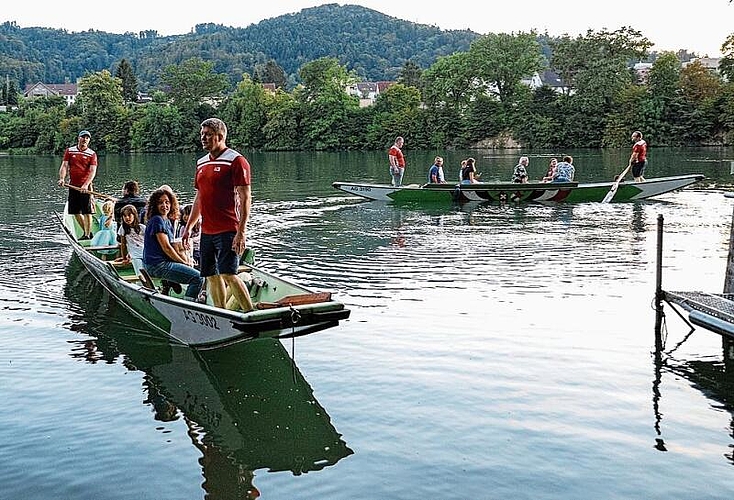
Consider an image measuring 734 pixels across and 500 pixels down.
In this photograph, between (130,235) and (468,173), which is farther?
(468,173)

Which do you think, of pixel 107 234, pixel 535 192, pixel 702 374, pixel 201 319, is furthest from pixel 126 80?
pixel 702 374

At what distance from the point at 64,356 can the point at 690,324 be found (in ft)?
23.6

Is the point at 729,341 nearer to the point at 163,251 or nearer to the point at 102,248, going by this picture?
the point at 163,251

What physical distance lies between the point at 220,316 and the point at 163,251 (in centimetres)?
185

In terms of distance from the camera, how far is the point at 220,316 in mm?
8484

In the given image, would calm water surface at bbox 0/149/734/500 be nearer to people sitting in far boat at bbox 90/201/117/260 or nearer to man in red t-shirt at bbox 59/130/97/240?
people sitting in far boat at bbox 90/201/117/260

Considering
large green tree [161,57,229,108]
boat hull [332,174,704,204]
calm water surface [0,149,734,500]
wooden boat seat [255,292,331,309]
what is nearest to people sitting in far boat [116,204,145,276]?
calm water surface [0,149,734,500]

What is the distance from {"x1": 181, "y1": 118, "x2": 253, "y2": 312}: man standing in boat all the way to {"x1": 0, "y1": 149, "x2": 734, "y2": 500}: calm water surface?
1255 mm

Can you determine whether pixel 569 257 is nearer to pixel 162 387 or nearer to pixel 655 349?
pixel 655 349

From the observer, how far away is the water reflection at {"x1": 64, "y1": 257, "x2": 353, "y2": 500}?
6.97 meters

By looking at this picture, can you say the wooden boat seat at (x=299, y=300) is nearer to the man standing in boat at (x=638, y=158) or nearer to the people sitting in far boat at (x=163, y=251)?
the people sitting in far boat at (x=163, y=251)

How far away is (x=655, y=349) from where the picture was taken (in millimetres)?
9727

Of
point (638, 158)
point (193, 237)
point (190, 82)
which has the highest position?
point (190, 82)

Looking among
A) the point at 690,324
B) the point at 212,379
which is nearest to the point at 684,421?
the point at 690,324
